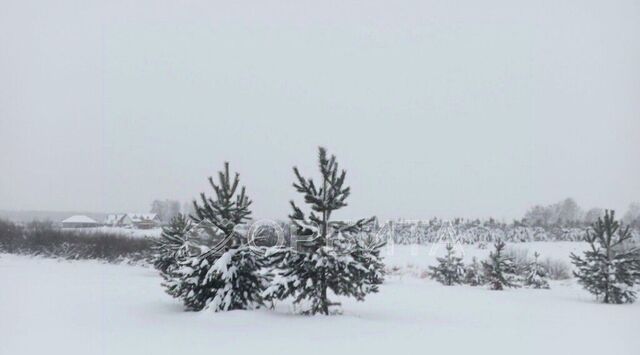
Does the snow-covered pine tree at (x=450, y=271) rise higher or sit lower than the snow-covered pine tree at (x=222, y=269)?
lower

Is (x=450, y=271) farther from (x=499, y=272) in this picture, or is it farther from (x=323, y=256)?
(x=323, y=256)

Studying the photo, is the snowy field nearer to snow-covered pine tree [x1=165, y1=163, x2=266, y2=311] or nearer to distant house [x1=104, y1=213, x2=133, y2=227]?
snow-covered pine tree [x1=165, y1=163, x2=266, y2=311]

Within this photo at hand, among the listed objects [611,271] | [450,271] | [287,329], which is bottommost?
[450,271]

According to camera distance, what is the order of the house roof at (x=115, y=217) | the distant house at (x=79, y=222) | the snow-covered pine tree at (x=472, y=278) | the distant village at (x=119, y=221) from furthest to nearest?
the house roof at (x=115, y=217), the distant house at (x=79, y=222), the distant village at (x=119, y=221), the snow-covered pine tree at (x=472, y=278)

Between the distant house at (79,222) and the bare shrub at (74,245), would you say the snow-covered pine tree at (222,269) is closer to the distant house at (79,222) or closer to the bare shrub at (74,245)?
the bare shrub at (74,245)

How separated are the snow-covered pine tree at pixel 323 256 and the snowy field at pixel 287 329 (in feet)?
2.21

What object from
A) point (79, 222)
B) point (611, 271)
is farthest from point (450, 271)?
point (79, 222)

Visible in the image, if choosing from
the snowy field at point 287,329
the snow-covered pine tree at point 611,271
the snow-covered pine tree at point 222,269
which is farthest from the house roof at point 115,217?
the snow-covered pine tree at point 611,271

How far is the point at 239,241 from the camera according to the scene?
39.5 ft

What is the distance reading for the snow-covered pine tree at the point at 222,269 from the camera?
11203 mm

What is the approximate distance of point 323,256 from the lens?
35.9ft

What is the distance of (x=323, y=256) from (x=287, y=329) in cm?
224

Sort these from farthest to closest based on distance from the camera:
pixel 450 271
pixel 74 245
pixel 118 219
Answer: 1. pixel 118 219
2. pixel 74 245
3. pixel 450 271

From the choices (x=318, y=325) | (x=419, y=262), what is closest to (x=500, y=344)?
(x=318, y=325)
